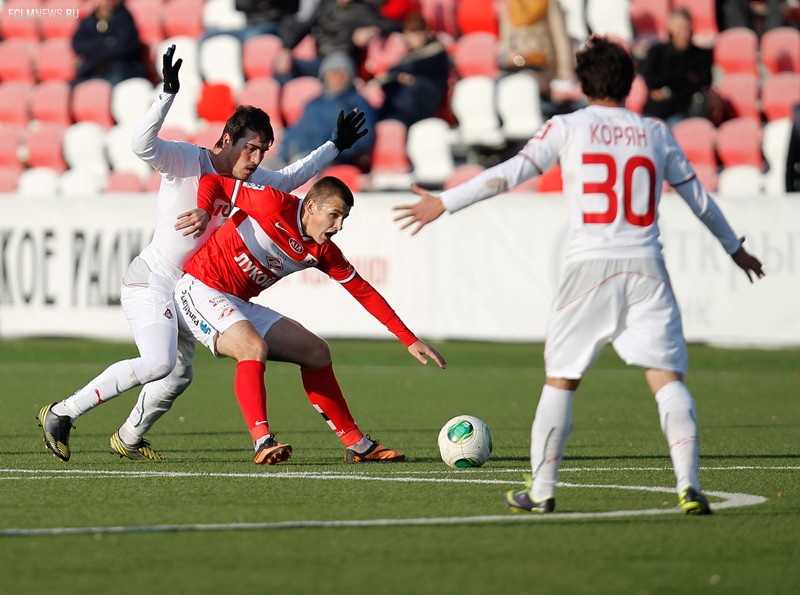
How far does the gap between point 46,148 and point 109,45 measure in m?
1.76

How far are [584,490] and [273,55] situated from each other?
560 inches

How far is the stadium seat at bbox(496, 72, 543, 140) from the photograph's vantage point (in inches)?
700

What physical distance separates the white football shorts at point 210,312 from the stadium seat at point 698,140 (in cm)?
985

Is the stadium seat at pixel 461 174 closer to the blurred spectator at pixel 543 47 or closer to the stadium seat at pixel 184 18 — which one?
the blurred spectator at pixel 543 47

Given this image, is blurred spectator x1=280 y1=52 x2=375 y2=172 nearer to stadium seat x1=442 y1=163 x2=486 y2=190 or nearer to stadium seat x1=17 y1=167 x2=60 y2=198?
stadium seat x1=442 y1=163 x2=486 y2=190

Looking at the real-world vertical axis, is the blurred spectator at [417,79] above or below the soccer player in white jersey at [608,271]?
above

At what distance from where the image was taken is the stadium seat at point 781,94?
17469 mm

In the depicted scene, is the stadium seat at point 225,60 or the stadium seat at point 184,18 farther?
the stadium seat at point 184,18

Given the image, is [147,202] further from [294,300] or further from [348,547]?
[348,547]

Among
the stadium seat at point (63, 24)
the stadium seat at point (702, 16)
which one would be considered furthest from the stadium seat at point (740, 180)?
the stadium seat at point (63, 24)

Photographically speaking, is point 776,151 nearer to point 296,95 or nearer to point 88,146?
point 296,95

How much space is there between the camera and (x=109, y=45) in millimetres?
20812

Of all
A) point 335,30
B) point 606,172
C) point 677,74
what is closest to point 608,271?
point 606,172

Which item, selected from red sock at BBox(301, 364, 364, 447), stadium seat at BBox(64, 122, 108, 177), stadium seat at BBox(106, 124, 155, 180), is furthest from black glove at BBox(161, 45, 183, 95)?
stadium seat at BBox(64, 122, 108, 177)
